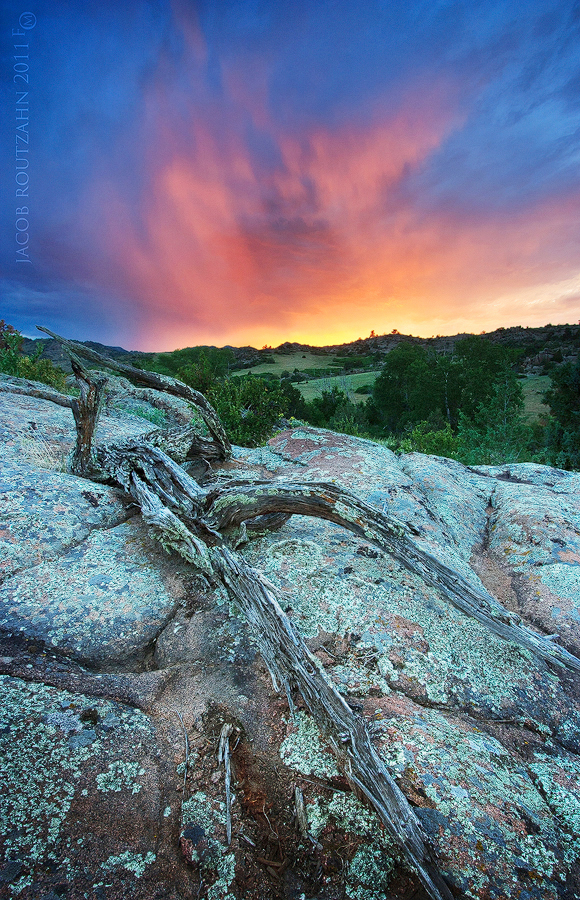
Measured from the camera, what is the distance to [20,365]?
62.8 feet

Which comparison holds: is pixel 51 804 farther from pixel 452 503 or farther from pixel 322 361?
pixel 322 361

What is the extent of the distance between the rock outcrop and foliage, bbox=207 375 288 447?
7.74 meters

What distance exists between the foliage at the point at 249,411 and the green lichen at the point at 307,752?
36.8 feet

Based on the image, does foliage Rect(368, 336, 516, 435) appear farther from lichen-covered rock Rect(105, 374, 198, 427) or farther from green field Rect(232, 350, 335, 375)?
lichen-covered rock Rect(105, 374, 198, 427)

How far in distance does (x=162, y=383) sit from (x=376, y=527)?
6002 mm

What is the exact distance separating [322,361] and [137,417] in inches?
4227

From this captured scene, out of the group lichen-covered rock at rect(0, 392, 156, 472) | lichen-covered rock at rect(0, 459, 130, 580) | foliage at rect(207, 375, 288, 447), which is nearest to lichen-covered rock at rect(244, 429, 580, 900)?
lichen-covered rock at rect(0, 459, 130, 580)

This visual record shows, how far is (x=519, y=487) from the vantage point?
27.9 feet

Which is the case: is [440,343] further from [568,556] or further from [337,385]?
[568,556]

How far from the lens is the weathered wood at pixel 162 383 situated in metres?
8.08

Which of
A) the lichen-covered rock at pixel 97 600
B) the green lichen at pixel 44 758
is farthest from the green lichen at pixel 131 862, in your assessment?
the lichen-covered rock at pixel 97 600

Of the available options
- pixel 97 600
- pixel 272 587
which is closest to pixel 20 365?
pixel 97 600

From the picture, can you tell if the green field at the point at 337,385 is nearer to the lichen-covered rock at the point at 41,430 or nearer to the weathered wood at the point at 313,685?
the lichen-covered rock at the point at 41,430

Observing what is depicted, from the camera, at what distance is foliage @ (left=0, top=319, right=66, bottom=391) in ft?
61.9
